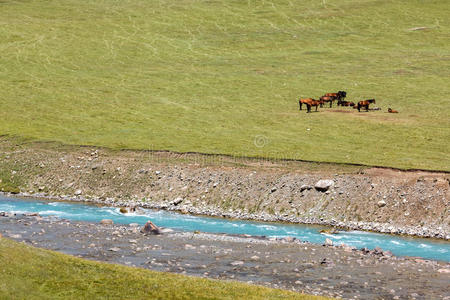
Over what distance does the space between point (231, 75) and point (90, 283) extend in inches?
2319

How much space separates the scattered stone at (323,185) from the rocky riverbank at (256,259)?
840 cm

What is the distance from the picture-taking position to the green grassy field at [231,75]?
2285 inches

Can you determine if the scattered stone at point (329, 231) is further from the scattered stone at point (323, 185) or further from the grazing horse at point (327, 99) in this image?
the grazing horse at point (327, 99)

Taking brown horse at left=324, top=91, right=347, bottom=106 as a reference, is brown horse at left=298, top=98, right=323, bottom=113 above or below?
below

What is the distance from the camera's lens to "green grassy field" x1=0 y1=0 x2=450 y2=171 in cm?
5803

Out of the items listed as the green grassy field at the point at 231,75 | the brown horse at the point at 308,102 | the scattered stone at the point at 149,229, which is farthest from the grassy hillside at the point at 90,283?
the brown horse at the point at 308,102

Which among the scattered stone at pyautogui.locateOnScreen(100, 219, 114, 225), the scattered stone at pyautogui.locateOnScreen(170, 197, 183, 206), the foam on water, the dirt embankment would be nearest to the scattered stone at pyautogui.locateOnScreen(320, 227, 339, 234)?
the foam on water

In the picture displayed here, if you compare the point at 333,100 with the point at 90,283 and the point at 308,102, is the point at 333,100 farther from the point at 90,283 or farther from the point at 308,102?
the point at 90,283

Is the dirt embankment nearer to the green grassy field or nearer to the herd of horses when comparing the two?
the green grassy field

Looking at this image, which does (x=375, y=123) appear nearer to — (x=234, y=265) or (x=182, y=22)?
(x=234, y=265)

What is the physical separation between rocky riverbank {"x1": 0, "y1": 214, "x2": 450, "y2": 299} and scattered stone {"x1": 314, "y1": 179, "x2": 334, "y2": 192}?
840 centimetres

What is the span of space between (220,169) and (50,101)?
2998cm

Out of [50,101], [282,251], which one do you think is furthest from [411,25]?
[282,251]

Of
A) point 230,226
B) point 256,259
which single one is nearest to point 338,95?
point 230,226
